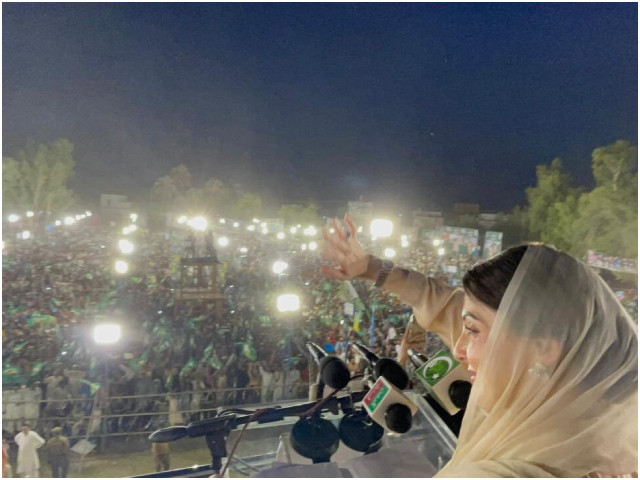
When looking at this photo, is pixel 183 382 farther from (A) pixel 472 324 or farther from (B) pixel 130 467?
(A) pixel 472 324

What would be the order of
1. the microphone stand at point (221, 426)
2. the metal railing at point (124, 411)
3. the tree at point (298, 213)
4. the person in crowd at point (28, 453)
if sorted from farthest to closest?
the tree at point (298, 213)
the metal railing at point (124, 411)
the person in crowd at point (28, 453)
the microphone stand at point (221, 426)

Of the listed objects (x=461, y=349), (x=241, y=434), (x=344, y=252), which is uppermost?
(x=344, y=252)

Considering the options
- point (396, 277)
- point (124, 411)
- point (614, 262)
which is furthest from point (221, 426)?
point (614, 262)

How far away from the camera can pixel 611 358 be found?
408 mm

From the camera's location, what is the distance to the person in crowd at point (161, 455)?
2.03 meters

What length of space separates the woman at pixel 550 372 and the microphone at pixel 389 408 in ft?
0.47

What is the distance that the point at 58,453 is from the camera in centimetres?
195

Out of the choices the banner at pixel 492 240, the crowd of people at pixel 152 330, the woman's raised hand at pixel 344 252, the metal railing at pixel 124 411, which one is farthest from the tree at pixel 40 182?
the banner at pixel 492 240

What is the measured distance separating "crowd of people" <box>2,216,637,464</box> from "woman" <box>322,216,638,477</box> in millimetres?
1665

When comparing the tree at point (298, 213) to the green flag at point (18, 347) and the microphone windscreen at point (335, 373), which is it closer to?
the microphone windscreen at point (335, 373)

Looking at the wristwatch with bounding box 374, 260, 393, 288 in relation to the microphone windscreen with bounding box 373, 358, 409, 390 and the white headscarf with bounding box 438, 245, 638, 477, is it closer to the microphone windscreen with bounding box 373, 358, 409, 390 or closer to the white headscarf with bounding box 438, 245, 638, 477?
the microphone windscreen with bounding box 373, 358, 409, 390

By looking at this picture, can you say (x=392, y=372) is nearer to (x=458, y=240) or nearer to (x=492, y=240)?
(x=492, y=240)

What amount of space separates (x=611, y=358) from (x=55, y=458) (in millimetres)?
2481

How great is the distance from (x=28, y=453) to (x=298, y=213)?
7.22 ft
